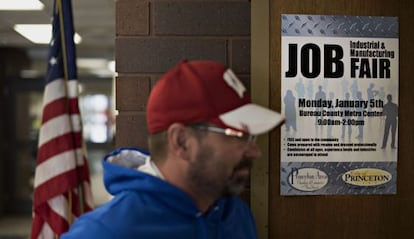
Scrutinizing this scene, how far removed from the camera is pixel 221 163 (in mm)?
1402

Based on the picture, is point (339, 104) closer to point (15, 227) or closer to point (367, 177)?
point (367, 177)

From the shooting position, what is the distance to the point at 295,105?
6.80ft

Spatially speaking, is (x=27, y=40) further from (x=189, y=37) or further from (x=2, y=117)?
(x=189, y=37)

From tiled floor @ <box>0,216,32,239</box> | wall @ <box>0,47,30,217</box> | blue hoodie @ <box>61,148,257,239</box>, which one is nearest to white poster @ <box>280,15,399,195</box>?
blue hoodie @ <box>61,148,257,239</box>

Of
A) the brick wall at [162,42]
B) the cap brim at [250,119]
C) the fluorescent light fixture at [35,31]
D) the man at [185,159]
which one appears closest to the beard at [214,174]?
the man at [185,159]

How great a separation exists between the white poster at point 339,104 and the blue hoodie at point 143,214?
0.66m

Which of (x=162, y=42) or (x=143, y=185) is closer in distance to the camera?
(x=143, y=185)

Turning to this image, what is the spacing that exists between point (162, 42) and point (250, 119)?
31.5 inches

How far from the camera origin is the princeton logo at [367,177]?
2109 mm

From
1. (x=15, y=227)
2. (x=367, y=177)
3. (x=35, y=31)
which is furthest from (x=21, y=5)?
(x=367, y=177)

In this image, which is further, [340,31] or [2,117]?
Answer: [2,117]

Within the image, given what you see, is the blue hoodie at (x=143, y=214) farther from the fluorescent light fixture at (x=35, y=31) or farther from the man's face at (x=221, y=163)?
the fluorescent light fixture at (x=35, y=31)

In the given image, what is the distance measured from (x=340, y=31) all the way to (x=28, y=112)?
804 cm

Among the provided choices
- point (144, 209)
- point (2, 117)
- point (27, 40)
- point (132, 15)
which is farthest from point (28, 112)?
point (144, 209)
